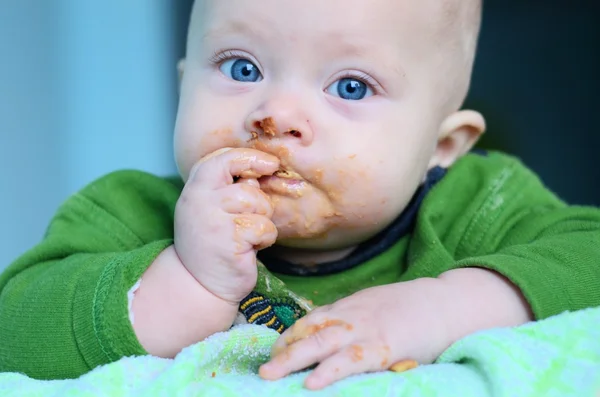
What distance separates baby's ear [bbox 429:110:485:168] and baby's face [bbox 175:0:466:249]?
Result: 11 cm

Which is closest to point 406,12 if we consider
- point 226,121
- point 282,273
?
point 226,121

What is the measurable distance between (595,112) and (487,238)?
3.36ft

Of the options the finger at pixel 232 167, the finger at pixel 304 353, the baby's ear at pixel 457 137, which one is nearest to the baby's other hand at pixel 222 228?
the finger at pixel 232 167

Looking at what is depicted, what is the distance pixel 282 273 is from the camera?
3.29ft

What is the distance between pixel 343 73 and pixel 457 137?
0.90ft

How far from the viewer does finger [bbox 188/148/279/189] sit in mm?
762

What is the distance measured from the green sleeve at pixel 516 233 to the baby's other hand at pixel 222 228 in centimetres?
22

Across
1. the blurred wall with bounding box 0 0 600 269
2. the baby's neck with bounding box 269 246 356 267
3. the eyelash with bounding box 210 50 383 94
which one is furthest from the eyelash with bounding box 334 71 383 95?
the blurred wall with bounding box 0 0 600 269

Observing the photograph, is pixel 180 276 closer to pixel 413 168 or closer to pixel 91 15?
pixel 413 168

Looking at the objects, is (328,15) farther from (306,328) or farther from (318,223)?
(306,328)

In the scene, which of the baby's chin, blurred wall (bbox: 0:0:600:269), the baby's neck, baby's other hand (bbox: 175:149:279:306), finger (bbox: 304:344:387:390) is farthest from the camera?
blurred wall (bbox: 0:0:600:269)

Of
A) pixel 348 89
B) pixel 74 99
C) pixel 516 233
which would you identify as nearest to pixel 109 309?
pixel 348 89

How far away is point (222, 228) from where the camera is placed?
29.0 inches

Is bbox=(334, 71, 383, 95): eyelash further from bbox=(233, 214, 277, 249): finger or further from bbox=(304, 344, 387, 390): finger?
bbox=(304, 344, 387, 390): finger
